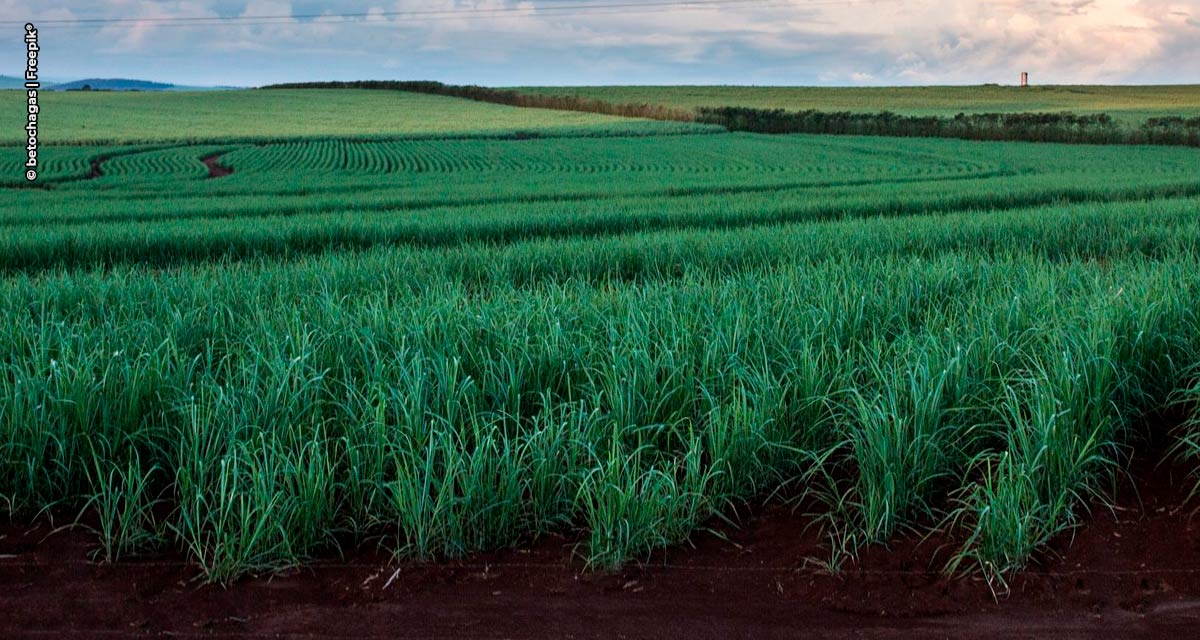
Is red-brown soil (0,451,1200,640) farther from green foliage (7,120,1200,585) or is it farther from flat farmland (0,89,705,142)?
flat farmland (0,89,705,142)

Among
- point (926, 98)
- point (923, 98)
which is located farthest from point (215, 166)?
point (926, 98)

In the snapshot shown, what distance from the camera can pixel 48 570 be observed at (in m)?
3.16

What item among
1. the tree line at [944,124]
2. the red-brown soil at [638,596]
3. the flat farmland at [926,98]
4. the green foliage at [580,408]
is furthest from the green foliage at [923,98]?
the red-brown soil at [638,596]

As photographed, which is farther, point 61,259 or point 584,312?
point 61,259

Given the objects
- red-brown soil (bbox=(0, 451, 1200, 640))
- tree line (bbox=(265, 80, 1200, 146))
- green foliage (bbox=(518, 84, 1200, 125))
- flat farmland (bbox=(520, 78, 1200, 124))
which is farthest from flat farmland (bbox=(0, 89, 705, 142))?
red-brown soil (bbox=(0, 451, 1200, 640))

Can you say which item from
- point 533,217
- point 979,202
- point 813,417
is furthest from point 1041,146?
point 813,417

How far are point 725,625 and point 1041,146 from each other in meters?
42.9

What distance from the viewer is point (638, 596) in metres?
2.97

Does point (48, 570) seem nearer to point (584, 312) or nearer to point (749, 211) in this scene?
point (584, 312)

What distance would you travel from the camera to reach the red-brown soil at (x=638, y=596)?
2.80 meters

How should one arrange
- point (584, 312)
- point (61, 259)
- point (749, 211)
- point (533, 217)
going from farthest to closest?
1. point (749, 211)
2. point (533, 217)
3. point (61, 259)
4. point (584, 312)

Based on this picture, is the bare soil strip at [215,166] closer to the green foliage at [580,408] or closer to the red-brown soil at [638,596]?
the green foliage at [580,408]

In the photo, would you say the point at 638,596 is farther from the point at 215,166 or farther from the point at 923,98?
the point at 923,98

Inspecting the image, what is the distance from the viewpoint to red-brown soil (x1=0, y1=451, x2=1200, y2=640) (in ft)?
9.19
